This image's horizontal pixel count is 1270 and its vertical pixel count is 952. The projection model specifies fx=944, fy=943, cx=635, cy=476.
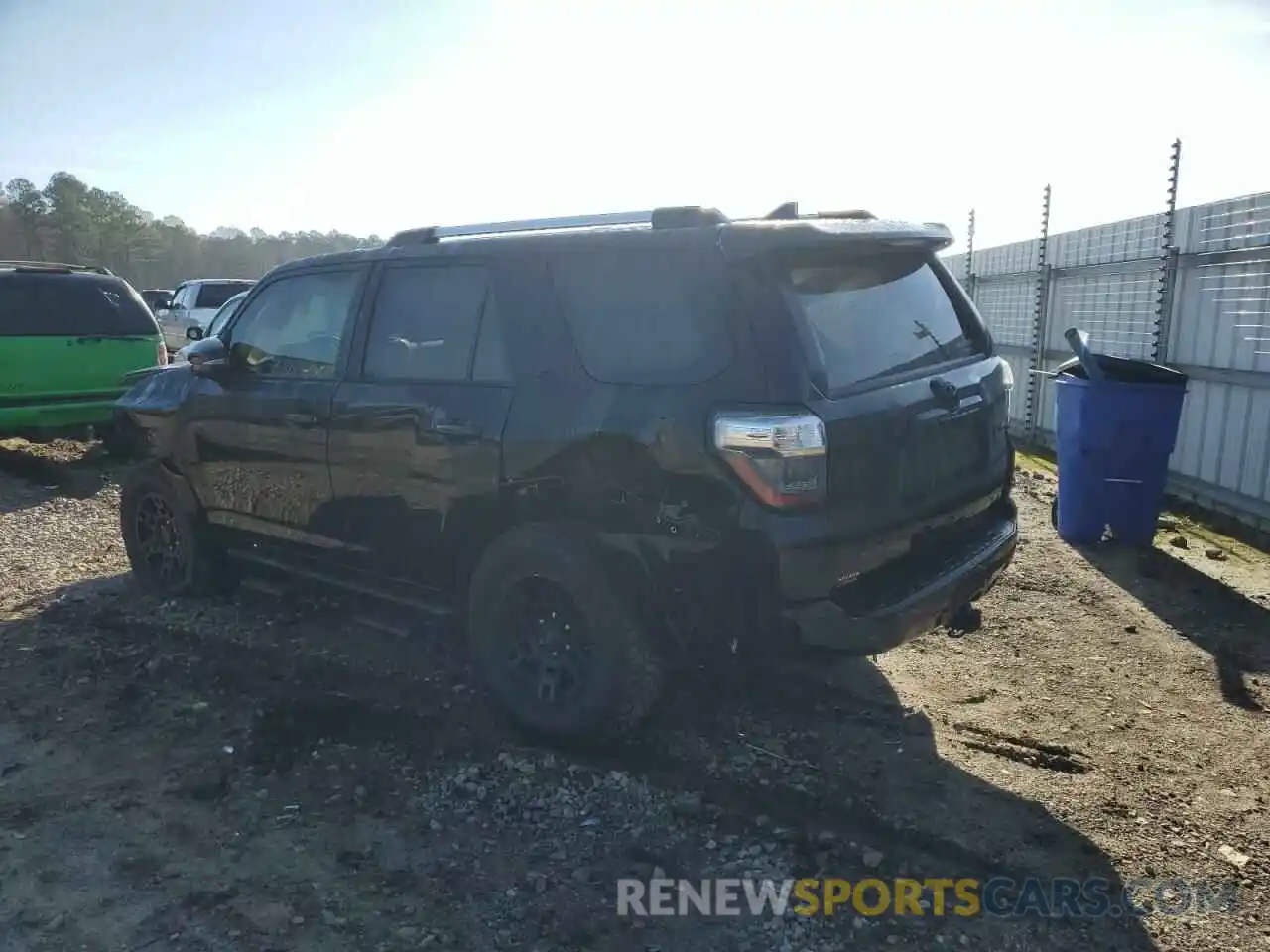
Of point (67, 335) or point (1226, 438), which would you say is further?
point (67, 335)

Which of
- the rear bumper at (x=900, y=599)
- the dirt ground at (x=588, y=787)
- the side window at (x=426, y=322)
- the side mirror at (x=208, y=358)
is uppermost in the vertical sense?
the side window at (x=426, y=322)

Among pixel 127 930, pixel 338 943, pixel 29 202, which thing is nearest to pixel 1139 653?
pixel 338 943

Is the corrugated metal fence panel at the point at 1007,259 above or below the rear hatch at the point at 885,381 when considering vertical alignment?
above

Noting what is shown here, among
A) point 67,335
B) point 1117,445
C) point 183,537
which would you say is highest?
point 67,335

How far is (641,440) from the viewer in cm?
326

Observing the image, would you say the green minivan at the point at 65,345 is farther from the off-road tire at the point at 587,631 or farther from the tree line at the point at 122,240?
the tree line at the point at 122,240

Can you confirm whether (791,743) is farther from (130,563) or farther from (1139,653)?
(130,563)

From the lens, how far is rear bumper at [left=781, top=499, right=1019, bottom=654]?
Answer: 307 centimetres

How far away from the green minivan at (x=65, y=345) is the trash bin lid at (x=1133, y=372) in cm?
785

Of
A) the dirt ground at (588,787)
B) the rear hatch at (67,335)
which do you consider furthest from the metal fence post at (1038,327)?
the rear hatch at (67,335)

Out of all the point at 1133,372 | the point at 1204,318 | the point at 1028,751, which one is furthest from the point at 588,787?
the point at 1204,318

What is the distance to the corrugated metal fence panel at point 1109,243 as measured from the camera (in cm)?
817

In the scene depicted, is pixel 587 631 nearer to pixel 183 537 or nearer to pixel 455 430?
pixel 455 430
